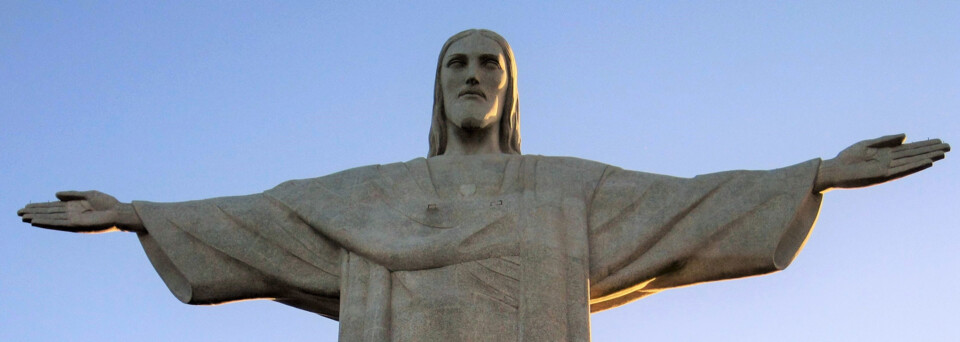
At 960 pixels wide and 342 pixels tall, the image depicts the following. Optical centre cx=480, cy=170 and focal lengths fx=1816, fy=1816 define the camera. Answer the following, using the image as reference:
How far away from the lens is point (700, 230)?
17500 millimetres

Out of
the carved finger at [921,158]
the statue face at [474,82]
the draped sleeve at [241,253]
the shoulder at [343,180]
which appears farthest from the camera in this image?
the statue face at [474,82]

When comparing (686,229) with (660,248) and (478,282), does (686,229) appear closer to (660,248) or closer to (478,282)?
(660,248)

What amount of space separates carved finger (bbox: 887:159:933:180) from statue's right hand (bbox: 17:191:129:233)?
24.9ft

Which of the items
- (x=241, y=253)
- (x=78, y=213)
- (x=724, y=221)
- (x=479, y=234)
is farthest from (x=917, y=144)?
(x=78, y=213)

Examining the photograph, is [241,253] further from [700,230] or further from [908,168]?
[908,168]

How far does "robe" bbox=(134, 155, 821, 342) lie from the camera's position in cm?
1691

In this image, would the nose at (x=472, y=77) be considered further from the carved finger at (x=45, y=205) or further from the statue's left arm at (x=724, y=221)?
the carved finger at (x=45, y=205)

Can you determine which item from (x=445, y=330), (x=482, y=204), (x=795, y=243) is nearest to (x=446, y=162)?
(x=482, y=204)

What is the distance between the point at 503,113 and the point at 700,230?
2864 millimetres

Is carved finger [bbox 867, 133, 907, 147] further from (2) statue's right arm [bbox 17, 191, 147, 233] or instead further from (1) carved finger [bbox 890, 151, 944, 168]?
(2) statue's right arm [bbox 17, 191, 147, 233]

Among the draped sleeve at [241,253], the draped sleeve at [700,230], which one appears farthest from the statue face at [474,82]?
the draped sleeve at [241,253]

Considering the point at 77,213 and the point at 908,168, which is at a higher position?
the point at 908,168

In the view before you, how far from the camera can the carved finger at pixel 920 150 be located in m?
17.2

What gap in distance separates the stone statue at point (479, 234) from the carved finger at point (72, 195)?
0.02 m
